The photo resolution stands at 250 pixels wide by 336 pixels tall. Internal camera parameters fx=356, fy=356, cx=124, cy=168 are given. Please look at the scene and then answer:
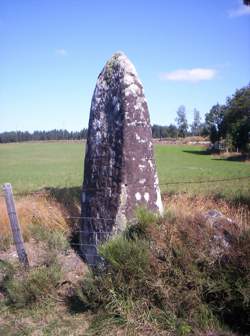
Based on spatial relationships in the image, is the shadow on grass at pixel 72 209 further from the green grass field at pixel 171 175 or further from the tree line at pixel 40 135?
the tree line at pixel 40 135

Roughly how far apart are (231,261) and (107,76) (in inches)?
157

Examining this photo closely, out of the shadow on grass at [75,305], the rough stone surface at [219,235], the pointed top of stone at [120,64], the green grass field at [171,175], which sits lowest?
the green grass field at [171,175]

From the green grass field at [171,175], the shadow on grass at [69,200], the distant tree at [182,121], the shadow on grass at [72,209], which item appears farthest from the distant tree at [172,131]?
the shadow on grass at [72,209]

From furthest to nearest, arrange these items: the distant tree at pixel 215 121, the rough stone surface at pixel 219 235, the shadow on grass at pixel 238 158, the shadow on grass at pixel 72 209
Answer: the distant tree at pixel 215 121
the shadow on grass at pixel 238 158
the shadow on grass at pixel 72 209
the rough stone surface at pixel 219 235

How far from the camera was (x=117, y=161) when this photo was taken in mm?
5828

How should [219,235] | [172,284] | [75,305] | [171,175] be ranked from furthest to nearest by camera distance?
1. [171,175]
2. [75,305]
3. [219,235]
4. [172,284]

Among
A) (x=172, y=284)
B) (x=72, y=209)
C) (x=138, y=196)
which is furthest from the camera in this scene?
(x=72, y=209)

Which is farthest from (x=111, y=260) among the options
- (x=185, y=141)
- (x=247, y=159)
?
(x=185, y=141)

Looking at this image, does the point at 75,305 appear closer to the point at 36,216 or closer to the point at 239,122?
the point at 36,216

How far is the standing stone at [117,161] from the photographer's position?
226 inches

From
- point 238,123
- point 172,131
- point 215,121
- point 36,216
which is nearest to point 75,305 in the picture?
point 36,216

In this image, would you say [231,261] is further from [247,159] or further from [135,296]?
[247,159]

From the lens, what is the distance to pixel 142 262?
13.4 ft

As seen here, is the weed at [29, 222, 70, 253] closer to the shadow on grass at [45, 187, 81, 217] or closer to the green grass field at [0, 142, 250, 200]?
the shadow on grass at [45, 187, 81, 217]
